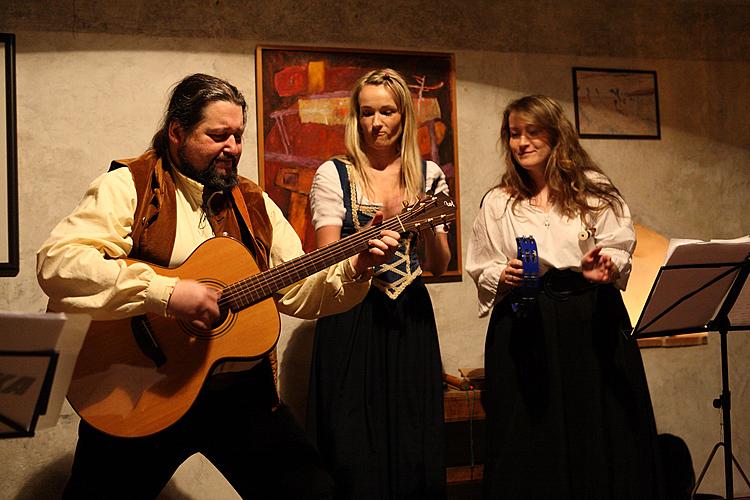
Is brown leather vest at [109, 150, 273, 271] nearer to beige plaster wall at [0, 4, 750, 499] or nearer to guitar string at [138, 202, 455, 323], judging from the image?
guitar string at [138, 202, 455, 323]

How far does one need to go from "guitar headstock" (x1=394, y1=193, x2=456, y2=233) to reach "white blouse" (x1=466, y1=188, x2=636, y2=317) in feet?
2.30

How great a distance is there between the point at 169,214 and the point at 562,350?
1.76 metres

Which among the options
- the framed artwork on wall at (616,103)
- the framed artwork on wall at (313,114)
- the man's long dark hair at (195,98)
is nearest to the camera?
the man's long dark hair at (195,98)

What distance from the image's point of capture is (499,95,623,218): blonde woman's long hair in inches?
137

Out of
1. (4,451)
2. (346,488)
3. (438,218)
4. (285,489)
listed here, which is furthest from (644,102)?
(4,451)

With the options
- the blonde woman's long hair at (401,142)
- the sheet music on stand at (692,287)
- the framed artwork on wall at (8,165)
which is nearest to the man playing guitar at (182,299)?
the blonde woman's long hair at (401,142)

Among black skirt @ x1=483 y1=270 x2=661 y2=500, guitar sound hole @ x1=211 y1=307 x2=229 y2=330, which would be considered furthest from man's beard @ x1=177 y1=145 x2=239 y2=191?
black skirt @ x1=483 y1=270 x2=661 y2=500

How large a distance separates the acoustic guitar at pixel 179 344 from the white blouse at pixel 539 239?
995 millimetres

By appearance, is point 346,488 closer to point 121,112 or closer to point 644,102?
point 121,112

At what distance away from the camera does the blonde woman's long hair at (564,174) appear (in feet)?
11.4

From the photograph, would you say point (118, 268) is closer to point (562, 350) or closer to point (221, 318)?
point (221, 318)

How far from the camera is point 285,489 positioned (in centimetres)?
251

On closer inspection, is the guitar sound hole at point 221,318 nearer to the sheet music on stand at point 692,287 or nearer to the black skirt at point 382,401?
the black skirt at point 382,401

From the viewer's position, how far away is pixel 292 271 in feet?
8.64
